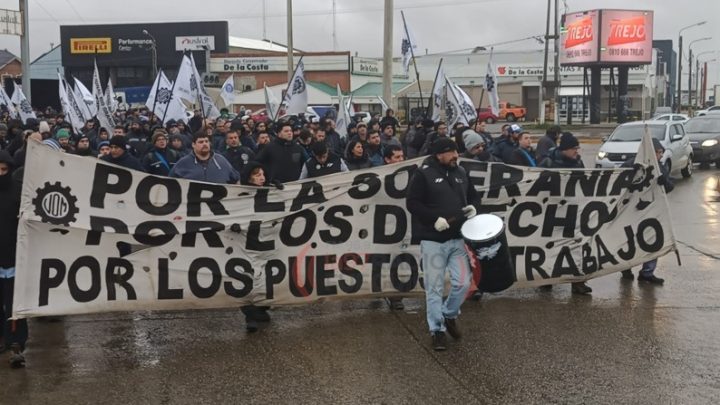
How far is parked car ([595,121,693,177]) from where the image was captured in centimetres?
1973

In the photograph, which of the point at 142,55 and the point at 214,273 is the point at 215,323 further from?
the point at 142,55

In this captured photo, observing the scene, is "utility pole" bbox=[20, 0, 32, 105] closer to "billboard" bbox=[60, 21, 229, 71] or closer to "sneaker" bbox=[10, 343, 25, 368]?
"sneaker" bbox=[10, 343, 25, 368]

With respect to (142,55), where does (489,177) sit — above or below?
below

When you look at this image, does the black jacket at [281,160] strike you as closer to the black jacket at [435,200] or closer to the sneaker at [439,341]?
the black jacket at [435,200]

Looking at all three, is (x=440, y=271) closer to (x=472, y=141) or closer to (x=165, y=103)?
(x=472, y=141)

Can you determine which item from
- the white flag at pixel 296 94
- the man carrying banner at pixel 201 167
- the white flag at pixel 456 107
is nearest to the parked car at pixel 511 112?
the white flag at pixel 296 94

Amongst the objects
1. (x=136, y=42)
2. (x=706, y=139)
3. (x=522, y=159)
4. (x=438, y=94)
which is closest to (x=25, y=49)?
(x=438, y=94)

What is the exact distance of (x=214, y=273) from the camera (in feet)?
23.2

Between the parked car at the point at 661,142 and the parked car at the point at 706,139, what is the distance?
2.05 meters

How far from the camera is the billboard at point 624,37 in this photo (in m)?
53.5

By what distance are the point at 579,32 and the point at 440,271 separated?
170 feet

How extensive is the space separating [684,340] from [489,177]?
254cm

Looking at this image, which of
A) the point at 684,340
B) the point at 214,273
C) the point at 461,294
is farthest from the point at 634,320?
the point at 214,273

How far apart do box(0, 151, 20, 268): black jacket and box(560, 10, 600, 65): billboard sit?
52.0 m
